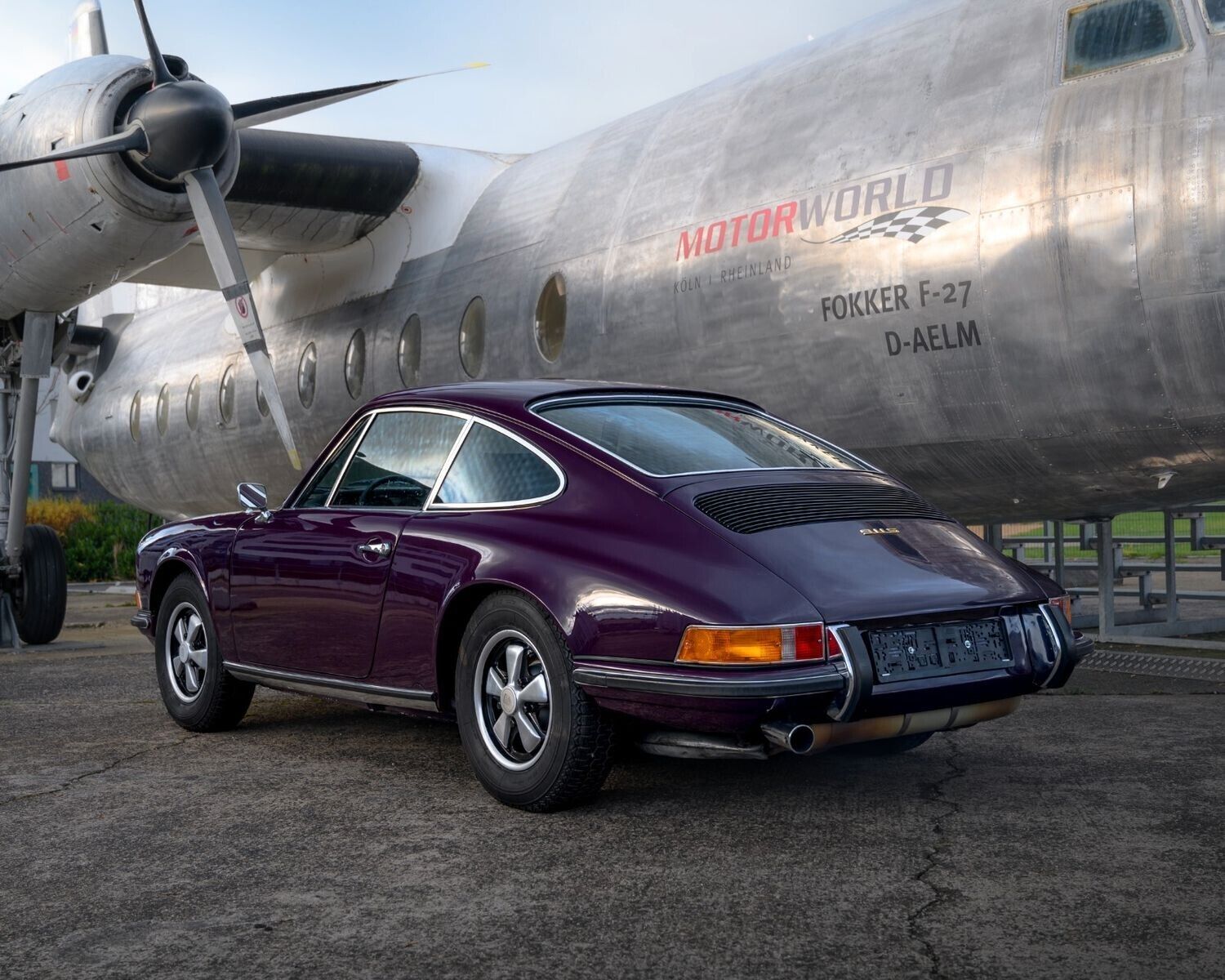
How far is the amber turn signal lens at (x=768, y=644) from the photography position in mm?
3705

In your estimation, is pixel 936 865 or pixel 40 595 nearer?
pixel 936 865

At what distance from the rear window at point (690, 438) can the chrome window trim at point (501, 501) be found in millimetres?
162

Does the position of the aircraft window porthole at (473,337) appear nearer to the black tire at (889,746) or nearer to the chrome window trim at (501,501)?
the chrome window trim at (501,501)

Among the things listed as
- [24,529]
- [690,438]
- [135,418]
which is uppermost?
[135,418]

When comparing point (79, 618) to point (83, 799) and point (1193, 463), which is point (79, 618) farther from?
point (1193, 463)

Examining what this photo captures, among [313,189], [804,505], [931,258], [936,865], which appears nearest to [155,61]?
[313,189]

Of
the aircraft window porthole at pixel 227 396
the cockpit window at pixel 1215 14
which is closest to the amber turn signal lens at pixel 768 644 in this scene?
the cockpit window at pixel 1215 14

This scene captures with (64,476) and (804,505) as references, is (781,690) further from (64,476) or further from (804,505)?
(64,476)

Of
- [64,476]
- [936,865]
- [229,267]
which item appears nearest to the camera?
[936,865]

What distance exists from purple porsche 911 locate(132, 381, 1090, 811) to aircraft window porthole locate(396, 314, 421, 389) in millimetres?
4953

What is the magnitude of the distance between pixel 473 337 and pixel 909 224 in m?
4.17

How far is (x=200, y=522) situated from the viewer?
19.9 ft

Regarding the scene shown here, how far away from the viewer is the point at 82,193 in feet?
29.2

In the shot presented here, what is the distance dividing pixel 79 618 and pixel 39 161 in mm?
7354
